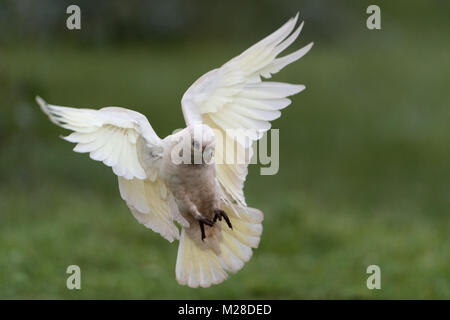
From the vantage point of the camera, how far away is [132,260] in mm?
8711

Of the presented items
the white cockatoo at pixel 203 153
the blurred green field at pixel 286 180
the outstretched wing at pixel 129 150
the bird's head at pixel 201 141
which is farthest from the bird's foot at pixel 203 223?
the blurred green field at pixel 286 180

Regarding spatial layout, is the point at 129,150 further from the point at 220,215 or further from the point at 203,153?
the point at 220,215

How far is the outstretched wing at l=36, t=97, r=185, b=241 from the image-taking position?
204 inches

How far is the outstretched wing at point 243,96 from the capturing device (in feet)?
18.1

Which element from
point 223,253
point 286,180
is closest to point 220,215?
point 223,253

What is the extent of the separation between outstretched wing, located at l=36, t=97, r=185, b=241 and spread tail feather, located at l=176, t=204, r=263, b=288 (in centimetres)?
19

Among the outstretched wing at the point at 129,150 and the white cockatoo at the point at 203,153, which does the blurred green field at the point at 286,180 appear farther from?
the outstretched wing at the point at 129,150

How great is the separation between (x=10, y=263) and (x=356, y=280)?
3113 mm

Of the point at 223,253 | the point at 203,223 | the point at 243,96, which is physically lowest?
the point at 223,253

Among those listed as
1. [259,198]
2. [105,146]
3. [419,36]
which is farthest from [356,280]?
[419,36]

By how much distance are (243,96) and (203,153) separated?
59 cm

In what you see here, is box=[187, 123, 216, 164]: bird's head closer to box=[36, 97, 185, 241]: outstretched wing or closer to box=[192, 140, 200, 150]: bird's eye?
box=[192, 140, 200, 150]: bird's eye

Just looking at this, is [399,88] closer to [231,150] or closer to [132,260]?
[132,260]

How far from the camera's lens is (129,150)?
5.35m
